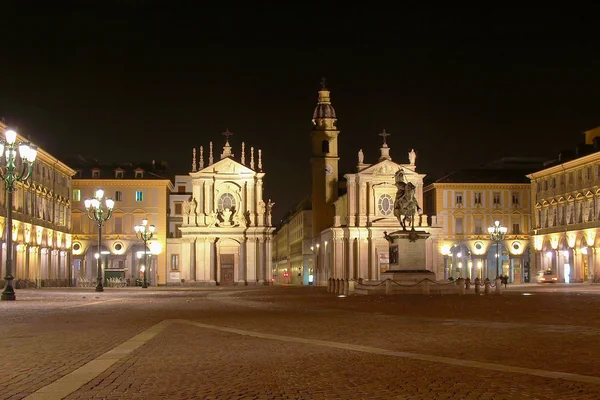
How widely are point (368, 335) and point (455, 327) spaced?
3.23m

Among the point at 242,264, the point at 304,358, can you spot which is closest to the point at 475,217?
the point at 242,264

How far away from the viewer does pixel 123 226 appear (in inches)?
3959

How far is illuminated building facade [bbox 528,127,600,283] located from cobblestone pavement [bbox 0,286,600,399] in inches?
2487

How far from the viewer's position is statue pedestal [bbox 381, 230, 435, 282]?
49.4 m

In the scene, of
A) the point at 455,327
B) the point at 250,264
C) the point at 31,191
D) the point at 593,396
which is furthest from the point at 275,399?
the point at 250,264

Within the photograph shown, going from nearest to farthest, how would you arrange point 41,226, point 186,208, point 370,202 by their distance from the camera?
point 41,226
point 186,208
point 370,202

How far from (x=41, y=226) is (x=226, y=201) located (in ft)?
80.7

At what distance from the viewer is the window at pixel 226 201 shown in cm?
9912

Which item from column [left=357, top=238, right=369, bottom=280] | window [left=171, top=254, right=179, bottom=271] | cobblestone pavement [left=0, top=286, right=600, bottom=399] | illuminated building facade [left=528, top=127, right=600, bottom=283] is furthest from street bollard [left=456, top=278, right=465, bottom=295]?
window [left=171, top=254, right=179, bottom=271]

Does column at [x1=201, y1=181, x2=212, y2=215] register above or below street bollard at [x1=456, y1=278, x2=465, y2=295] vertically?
above

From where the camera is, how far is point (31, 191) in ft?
253

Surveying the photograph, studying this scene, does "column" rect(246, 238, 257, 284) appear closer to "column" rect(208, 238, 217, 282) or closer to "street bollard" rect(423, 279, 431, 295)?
"column" rect(208, 238, 217, 282)

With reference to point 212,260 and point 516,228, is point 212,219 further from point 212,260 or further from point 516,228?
point 516,228

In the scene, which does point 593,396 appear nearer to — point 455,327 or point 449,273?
point 455,327
